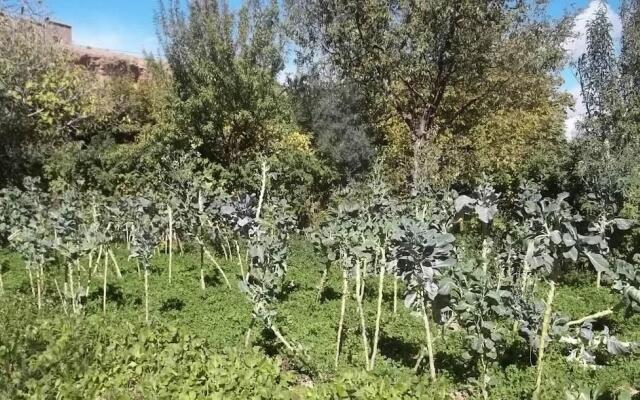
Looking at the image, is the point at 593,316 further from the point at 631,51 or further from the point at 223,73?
the point at 223,73

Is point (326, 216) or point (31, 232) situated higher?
point (326, 216)

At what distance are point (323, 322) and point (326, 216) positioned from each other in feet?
7.77

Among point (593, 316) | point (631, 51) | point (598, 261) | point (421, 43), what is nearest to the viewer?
point (598, 261)

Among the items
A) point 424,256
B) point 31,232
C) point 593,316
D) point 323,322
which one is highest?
point 424,256

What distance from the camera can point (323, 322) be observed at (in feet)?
21.9

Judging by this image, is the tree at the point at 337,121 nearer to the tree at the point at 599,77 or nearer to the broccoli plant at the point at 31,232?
the tree at the point at 599,77

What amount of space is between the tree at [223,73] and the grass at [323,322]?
6.52 m

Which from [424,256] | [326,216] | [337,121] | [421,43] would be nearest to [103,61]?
[337,121]

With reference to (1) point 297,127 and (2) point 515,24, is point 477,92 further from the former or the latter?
(1) point 297,127

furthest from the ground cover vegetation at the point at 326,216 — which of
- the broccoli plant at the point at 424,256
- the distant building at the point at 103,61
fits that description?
the distant building at the point at 103,61

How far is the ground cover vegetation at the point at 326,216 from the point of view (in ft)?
15.0

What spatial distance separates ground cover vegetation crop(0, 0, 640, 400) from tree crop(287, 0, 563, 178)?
0.21 feet

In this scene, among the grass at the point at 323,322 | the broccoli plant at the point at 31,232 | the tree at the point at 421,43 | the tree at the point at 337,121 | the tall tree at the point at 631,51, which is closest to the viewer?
the grass at the point at 323,322

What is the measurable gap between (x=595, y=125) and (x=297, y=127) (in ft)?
33.2
